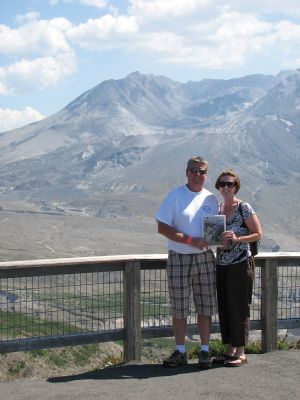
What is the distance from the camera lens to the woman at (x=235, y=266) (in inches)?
243

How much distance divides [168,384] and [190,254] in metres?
1.18

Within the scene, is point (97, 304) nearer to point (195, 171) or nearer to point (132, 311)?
point (132, 311)

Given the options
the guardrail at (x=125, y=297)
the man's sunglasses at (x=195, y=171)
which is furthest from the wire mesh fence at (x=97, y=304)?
the man's sunglasses at (x=195, y=171)

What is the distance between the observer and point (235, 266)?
6211 millimetres

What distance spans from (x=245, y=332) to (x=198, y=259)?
0.90 m

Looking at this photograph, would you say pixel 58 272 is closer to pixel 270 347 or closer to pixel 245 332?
pixel 245 332

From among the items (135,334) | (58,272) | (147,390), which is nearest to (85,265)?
(58,272)

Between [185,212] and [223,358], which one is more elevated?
[185,212]

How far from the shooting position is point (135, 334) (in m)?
6.68

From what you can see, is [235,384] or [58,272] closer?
[235,384]

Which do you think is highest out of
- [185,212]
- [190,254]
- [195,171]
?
[195,171]

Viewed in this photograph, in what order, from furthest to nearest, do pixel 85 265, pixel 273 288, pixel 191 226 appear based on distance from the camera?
pixel 273 288 < pixel 85 265 < pixel 191 226

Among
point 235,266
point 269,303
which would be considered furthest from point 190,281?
point 269,303

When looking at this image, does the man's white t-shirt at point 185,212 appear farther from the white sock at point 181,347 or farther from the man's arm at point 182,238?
the white sock at point 181,347
